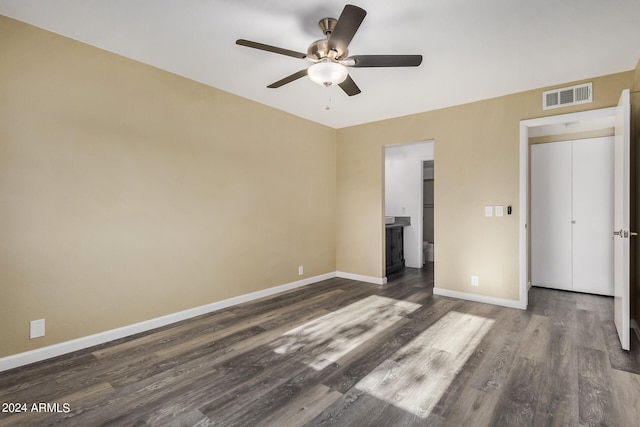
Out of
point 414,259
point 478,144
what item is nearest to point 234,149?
point 478,144

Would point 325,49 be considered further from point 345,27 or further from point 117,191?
point 117,191

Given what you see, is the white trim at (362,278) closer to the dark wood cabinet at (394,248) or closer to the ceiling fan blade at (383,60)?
the dark wood cabinet at (394,248)

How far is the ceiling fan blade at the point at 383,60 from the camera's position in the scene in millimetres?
2215

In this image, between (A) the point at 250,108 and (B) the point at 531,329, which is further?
(A) the point at 250,108

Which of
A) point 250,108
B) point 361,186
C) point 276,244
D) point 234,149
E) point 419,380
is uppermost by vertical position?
point 250,108

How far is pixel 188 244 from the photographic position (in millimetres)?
3383

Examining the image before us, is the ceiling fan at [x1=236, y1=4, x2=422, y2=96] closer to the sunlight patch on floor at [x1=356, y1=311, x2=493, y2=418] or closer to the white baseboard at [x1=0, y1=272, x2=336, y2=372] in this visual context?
the sunlight patch on floor at [x1=356, y1=311, x2=493, y2=418]

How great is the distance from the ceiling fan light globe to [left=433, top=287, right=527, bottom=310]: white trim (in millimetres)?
3269

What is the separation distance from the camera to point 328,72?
226cm

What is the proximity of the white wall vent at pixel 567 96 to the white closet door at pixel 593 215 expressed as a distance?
51.4 inches

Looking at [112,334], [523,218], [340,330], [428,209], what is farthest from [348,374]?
[428,209]

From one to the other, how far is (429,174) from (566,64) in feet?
17.1

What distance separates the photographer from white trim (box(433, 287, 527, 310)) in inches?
147

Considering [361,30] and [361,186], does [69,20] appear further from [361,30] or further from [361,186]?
[361,186]
